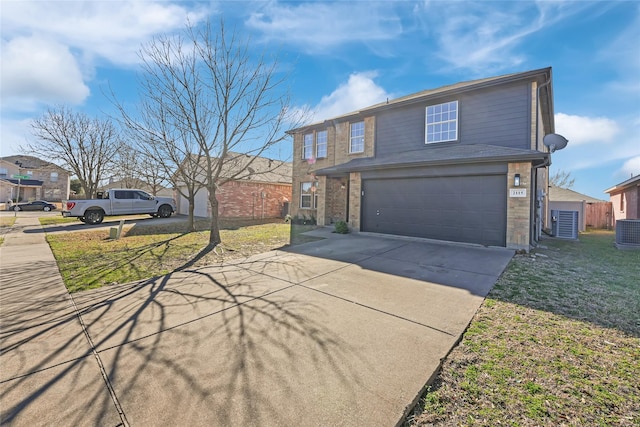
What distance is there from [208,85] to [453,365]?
9447mm

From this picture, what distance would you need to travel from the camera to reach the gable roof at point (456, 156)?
25.8 feet

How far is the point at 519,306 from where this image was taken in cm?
402

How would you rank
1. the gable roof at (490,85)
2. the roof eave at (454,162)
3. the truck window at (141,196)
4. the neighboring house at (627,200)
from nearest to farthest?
the roof eave at (454,162) < the gable roof at (490,85) < the neighboring house at (627,200) < the truck window at (141,196)

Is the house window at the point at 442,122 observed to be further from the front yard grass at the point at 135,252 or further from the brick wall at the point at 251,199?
the brick wall at the point at 251,199

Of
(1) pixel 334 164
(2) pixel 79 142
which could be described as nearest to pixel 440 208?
(1) pixel 334 164

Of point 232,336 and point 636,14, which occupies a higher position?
point 636,14

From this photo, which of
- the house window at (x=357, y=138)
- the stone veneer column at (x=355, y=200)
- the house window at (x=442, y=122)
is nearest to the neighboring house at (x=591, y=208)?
the house window at (x=442, y=122)

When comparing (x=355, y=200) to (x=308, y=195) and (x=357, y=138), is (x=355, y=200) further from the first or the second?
(x=308, y=195)

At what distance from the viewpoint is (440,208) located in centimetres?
952

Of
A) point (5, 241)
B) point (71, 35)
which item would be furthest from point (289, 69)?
point (5, 241)

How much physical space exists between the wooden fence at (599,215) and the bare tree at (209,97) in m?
22.2

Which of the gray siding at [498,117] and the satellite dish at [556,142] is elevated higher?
the gray siding at [498,117]

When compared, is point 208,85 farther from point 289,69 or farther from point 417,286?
point 417,286

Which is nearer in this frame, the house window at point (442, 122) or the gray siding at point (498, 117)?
the gray siding at point (498, 117)
